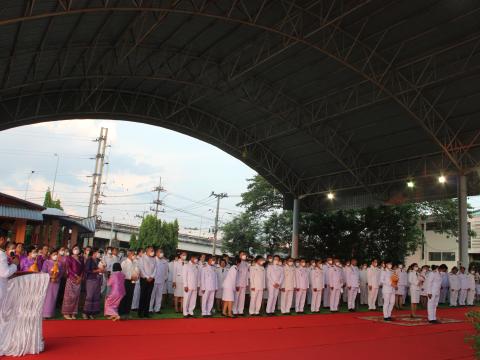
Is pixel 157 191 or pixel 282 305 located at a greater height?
pixel 157 191

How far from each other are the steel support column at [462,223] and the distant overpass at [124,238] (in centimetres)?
3168

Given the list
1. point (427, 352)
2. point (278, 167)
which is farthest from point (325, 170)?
point (427, 352)

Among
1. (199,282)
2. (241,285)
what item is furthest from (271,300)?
(199,282)

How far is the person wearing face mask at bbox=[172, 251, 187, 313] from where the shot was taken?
36.3 feet

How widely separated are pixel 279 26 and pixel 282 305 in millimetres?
7927

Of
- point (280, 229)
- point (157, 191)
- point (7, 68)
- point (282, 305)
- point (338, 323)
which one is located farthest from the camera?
point (157, 191)

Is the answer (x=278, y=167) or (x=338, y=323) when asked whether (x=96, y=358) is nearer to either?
(x=338, y=323)

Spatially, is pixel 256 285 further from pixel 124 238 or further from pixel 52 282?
pixel 124 238

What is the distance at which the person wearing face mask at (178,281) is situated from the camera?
36.3 ft

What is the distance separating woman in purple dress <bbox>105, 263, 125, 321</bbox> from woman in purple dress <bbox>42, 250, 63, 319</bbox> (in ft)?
3.25

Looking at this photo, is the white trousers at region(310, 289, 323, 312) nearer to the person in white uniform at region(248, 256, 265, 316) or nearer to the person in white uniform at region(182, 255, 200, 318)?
the person in white uniform at region(248, 256, 265, 316)

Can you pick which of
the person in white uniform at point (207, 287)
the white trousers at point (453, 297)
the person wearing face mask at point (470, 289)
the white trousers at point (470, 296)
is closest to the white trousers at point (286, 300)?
the person in white uniform at point (207, 287)

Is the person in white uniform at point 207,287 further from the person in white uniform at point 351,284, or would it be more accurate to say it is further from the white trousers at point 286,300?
the person in white uniform at point 351,284

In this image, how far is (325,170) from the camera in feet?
75.8
